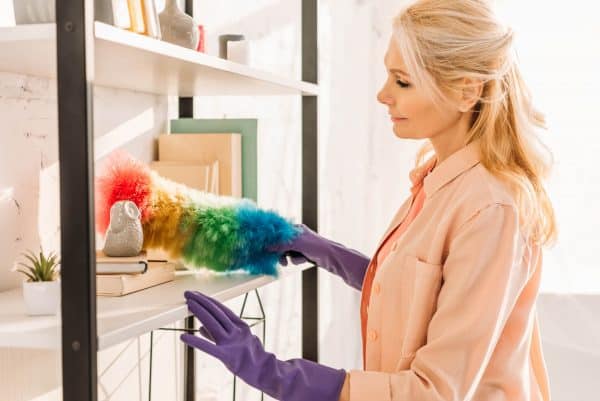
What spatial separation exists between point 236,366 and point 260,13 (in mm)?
1591

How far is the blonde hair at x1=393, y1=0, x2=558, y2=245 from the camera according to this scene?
1327 mm

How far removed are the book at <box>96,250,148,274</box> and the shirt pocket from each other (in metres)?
0.45

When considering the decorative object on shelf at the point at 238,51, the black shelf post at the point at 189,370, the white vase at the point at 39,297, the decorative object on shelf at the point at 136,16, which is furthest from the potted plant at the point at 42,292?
the black shelf post at the point at 189,370

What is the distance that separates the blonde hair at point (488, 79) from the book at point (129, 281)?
556mm

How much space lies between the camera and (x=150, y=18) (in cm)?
135

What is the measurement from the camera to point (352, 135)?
10.3 feet

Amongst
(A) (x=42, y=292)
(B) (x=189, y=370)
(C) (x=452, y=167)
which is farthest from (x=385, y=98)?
(B) (x=189, y=370)

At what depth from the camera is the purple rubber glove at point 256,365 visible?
1.27 m

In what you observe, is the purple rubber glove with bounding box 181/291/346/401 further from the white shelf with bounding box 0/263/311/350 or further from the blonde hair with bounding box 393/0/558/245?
the blonde hair with bounding box 393/0/558/245

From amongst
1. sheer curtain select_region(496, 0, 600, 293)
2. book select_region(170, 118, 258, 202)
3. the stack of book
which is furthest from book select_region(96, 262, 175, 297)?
sheer curtain select_region(496, 0, 600, 293)

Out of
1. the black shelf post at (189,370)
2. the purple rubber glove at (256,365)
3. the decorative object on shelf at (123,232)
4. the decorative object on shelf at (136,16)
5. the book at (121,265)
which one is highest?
the decorative object on shelf at (136,16)

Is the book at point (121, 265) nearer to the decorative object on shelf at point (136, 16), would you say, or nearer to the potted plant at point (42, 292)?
the potted plant at point (42, 292)

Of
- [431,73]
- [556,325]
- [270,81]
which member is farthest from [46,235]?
[556,325]

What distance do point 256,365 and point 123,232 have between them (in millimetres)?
344
